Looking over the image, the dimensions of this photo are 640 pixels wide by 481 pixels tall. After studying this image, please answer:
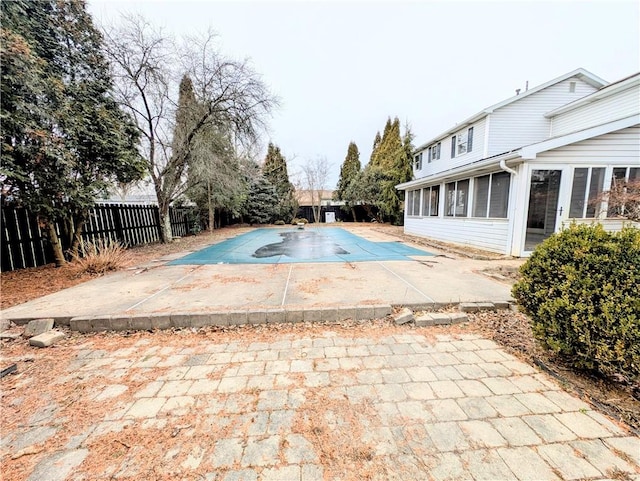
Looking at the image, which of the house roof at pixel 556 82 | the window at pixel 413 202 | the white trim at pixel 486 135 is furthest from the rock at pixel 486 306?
the house roof at pixel 556 82

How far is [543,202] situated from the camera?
26.3ft

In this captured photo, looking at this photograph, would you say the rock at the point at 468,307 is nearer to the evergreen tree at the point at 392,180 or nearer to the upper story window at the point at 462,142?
the upper story window at the point at 462,142

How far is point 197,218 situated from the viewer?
50.2ft

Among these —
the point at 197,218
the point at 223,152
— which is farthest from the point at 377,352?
the point at 197,218

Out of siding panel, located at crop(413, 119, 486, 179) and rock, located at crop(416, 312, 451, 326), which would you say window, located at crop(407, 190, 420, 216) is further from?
rock, located at crop(416, 312, 451, 326)

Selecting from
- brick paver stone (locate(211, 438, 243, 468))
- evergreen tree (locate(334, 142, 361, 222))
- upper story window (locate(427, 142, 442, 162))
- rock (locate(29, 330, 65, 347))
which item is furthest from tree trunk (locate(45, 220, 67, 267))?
evergreen tree (locate(334, 142, 361, 222))

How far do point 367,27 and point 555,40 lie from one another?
22.7 feet

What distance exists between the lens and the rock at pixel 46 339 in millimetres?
2750

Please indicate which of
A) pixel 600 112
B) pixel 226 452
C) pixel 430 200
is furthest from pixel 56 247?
pixel 600 112

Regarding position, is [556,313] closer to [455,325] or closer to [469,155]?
[455,325]

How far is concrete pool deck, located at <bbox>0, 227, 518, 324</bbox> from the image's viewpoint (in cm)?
345

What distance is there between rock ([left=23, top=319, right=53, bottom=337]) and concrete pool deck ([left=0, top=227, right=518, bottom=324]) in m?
0.13

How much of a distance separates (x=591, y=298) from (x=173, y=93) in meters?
12.3

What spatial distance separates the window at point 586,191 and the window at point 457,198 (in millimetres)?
2632
